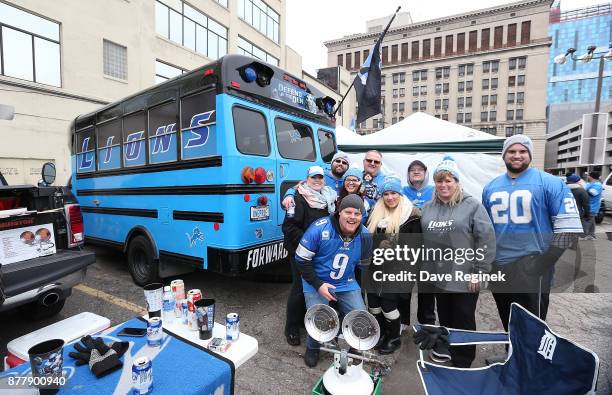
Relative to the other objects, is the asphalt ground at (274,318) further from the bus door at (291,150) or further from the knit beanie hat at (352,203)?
the knit beanie hat at (352,203)

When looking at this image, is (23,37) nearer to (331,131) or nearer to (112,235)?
(112,235)

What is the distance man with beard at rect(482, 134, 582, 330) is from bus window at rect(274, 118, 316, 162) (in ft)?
8.62

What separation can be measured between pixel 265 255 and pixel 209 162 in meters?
1.32

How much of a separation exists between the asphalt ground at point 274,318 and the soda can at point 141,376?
132 cm

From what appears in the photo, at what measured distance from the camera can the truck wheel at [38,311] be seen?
369 centimetres

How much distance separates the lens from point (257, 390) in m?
2.55

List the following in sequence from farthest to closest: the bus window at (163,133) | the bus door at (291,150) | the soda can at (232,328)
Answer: the bus door at (291,150) → the bus window at (163,133) → the soda can at (232,328)

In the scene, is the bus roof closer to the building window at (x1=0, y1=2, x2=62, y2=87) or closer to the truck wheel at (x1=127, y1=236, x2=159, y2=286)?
the truck wheel at (x1=127, y1=236, x2=159, y2=286)

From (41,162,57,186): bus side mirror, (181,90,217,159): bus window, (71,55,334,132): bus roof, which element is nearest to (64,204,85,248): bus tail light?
→ (41,162,57,186): bus side mirror

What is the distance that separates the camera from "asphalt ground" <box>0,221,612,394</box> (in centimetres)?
271

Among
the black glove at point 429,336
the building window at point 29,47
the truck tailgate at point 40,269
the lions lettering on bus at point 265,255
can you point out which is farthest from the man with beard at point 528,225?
the building window at point 29,47

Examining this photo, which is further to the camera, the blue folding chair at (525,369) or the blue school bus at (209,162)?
the blue school bus at (209,162)

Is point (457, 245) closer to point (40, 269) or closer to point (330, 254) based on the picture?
point (330, 254)

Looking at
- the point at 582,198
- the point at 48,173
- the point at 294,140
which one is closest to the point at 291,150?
the point at 294,140
